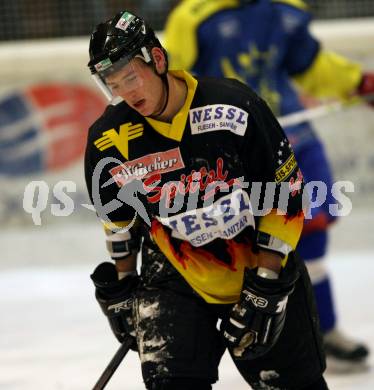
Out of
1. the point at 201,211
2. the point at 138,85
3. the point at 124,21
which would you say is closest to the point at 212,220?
the point at 201,211

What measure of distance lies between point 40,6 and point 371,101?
208cm

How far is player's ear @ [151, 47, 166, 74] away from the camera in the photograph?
2.28 metres

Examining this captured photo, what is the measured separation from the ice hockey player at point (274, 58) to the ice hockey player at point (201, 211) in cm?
129

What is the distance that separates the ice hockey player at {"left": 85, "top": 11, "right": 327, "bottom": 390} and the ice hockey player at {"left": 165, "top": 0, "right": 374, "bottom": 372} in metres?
1.29

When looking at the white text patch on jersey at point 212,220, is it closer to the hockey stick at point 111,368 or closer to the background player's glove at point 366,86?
the hockey stick at point 111,368

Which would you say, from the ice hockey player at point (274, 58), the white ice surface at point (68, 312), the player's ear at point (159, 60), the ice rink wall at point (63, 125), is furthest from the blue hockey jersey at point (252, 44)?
the player's ear at point (159, 60)

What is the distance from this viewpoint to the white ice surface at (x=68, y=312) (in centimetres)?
361

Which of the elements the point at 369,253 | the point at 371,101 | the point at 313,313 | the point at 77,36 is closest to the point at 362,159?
the point at 369,253

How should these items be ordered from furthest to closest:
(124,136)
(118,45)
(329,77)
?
(329,77) < (124,136) < (118,45)

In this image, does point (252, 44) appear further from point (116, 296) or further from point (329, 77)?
point (116, 296)

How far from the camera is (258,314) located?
228cm

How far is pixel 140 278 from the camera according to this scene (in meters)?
2.50

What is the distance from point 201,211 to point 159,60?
1.13 ft

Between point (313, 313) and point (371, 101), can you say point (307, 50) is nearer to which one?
point (371, 101)
